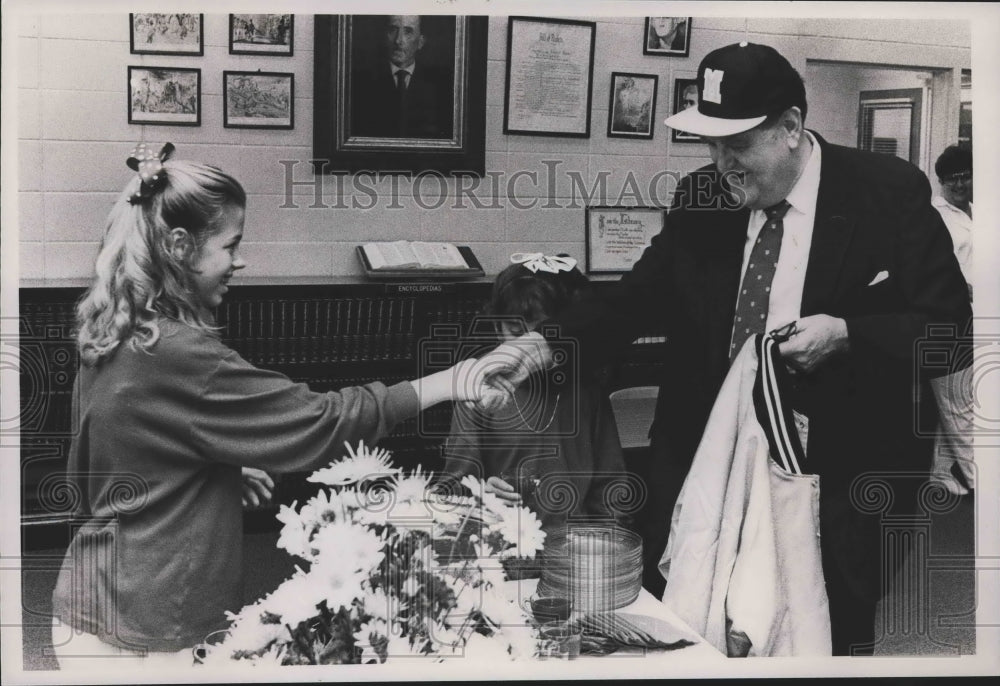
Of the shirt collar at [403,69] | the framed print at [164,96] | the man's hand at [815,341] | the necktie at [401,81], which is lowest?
the man's hand at [815,341]

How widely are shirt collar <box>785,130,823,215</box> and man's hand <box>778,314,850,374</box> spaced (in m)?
0.31

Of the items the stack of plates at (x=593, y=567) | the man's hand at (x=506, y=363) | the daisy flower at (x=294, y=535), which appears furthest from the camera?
the man's hand at (x=506, y=363)

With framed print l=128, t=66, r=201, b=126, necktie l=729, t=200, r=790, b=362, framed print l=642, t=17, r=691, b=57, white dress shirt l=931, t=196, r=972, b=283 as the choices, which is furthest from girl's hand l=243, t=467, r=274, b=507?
white dress shirt l=931, t=196, r=972, b=283

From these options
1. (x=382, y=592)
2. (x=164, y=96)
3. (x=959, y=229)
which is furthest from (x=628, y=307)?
(x=164, y=96)

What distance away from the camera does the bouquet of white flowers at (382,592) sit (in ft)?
8.19

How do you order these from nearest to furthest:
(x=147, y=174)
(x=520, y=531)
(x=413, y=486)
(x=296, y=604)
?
(x=296, y=604) → (x=147, y=174) → (x=520, y=531) → (x=413, y=486)

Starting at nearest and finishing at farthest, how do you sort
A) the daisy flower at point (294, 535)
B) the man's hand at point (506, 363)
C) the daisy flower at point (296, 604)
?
1. the daisy flower at point (296, 604)
2. the daisy flower at point (294, 535)
3. the man's hand at point (506, 363)

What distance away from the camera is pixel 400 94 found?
2996 millimetres

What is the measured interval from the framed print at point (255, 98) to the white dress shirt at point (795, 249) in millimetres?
1410

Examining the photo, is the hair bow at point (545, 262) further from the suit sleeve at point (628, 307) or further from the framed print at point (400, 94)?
the framed print at point (400, 94)

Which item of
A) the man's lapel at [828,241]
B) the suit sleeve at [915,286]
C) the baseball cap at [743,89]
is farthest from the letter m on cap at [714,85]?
the suit sleeve at [915,286]

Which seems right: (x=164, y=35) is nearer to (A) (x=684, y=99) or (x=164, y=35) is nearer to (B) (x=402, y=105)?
(B) (x=402, y=105)

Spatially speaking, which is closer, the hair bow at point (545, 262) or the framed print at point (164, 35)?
the framed print at point (164, 35)

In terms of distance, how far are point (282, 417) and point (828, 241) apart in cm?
155
